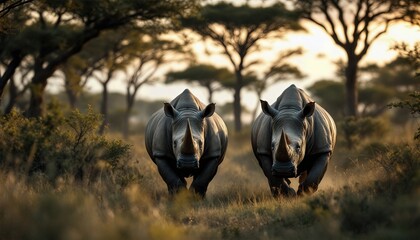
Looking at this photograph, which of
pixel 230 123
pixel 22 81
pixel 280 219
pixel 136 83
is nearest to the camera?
pixel 280 219

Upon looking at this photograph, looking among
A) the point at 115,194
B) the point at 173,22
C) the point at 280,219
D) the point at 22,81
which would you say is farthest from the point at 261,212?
the point at 22,81

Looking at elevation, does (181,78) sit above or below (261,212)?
above

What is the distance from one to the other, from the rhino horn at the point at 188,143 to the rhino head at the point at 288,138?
935 millimetres

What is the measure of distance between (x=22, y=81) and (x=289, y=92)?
2147 cm

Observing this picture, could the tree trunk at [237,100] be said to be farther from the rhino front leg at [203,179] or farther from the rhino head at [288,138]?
the rhino head at [288,138]

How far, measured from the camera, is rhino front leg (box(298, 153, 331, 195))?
8328 millimetres

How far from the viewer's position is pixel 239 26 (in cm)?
2666

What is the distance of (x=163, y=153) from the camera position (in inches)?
347

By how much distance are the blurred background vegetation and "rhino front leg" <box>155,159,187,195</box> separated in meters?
0.29

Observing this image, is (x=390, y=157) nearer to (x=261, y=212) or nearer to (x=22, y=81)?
(x=261, y=212)

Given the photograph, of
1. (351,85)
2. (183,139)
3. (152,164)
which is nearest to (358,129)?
(351,85)

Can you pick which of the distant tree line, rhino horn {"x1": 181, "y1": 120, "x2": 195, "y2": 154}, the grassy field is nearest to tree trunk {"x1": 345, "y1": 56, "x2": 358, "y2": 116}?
the distant tree line

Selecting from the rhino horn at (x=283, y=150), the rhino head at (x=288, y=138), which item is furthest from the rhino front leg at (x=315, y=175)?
the rhino horn at (x=283, y=150)

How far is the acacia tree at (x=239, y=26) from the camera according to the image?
85.5 ft
